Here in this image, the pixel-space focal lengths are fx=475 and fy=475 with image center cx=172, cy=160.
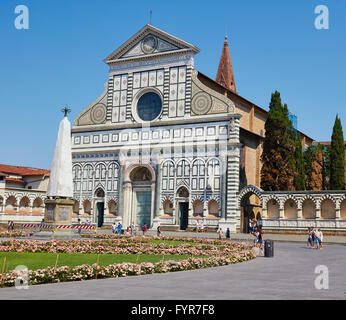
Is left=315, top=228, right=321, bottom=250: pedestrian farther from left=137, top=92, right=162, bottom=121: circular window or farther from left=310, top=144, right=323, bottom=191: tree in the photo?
left=310, top=144, right=323, bottom=191: tree

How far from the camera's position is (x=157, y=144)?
4584 centimetres

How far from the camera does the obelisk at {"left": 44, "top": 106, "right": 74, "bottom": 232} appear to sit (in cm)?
3039

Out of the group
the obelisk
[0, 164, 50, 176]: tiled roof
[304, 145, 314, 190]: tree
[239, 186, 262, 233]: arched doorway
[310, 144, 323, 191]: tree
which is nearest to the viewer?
the obelisk

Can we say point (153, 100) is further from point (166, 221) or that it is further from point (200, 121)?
point (166, 221)

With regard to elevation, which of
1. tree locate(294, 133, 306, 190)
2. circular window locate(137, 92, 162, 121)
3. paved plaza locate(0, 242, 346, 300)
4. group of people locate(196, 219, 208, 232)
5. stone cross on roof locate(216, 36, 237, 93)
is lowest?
paved plaza locate(0, 242, 346, 300)

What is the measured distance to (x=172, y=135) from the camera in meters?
45.2

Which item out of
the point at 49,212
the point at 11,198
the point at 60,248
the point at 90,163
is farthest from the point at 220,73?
the point at 60,248

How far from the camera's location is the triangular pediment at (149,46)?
4578cm

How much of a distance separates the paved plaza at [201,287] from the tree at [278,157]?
85.9 ft

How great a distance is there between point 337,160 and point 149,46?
21.6 m

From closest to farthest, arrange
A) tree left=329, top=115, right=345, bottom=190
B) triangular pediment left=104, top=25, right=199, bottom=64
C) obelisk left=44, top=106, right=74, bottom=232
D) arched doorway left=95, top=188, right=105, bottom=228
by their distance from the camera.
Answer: obelisk left=44, top=106, right=74, bottom=232, tree left=329, top=115, right=345, bottom=190, triangular pediment left=104, top=25, right=199, bottom=64, arched doorway left=95, top=188, right=105, bottom=228

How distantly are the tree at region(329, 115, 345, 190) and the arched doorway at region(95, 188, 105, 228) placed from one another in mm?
22453

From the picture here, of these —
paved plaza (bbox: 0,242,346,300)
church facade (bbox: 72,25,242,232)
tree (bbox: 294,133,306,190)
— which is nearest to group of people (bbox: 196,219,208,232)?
church facade (bbox: 72,25,242,232)

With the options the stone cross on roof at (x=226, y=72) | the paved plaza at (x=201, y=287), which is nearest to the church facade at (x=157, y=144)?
the stone cross on roof at (x=226, y=72)
